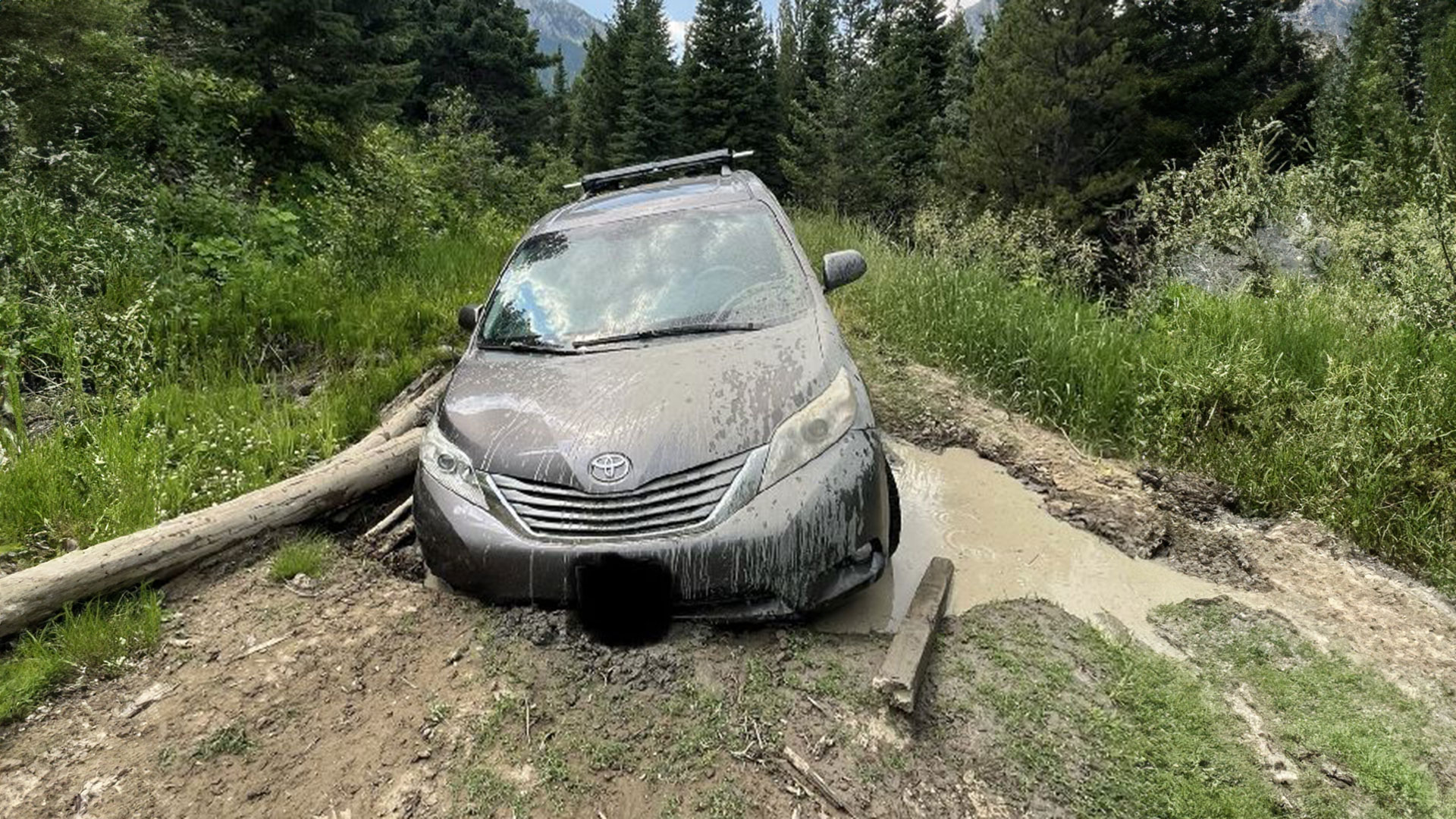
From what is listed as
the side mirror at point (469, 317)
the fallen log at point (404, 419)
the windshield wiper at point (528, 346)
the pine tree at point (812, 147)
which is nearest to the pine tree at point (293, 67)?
the fallen log at point (404, 419)

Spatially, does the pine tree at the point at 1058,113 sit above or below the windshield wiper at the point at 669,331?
above

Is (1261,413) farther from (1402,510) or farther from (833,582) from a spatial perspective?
(833,582)

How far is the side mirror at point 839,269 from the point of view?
3814 millimetres

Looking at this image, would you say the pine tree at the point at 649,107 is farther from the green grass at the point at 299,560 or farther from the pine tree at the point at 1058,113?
the green grass at the point at 299,560

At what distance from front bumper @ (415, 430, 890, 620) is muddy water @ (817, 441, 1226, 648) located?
0.39 m

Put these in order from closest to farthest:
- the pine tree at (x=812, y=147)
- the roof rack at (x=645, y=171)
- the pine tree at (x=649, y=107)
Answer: the roof rack at (x=645, y=171) → the pine tree at (x=812, y=147) → the pine tree at (x=649, y=107)

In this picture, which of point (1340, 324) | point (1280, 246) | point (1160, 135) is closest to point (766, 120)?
point (1160, 135)

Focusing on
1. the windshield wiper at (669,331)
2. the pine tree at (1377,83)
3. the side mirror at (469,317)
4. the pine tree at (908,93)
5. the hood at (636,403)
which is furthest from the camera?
the pine tree at (908,93)

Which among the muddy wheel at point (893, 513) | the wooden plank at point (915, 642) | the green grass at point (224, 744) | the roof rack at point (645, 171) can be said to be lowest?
the green grass at point (224, 744)

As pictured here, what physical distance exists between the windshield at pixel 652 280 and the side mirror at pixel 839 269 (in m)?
0.27

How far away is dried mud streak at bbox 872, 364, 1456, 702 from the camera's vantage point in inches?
107

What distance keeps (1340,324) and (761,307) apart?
4.12 m

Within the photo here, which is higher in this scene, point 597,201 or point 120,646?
point 597,201

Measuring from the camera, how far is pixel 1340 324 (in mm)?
4781
